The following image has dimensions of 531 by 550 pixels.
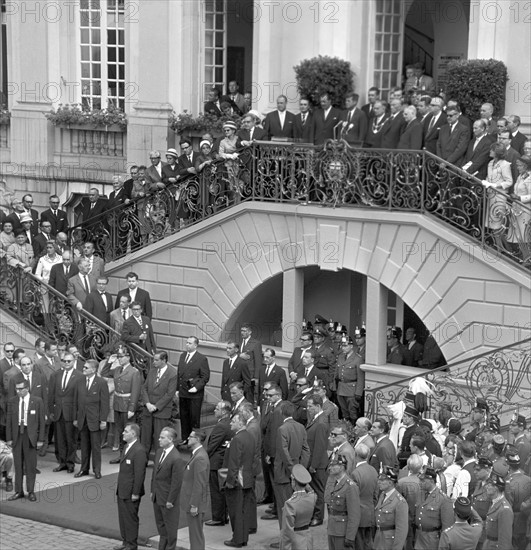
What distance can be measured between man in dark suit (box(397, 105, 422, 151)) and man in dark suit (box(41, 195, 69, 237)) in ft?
23.5

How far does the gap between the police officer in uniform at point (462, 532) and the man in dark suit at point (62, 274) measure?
10581mm

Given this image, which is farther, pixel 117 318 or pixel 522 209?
pixel 117 318

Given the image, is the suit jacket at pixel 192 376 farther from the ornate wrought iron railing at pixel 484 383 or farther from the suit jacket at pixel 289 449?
the suit jacket at pixel 289 449

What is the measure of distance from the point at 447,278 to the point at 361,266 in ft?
5.23

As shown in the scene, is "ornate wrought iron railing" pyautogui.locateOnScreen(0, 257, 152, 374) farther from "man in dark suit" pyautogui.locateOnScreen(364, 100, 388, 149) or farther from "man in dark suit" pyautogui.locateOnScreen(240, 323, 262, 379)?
"man in dark suit" pyautogui.locateOnScreen(364, 100, 388, 149)

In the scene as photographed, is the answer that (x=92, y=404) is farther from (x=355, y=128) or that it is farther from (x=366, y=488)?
(x=355, y=128)

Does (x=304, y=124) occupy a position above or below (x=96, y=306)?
above

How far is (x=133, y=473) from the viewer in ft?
56.4

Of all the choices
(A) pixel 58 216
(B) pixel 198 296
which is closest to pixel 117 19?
(A) pixel 58 216

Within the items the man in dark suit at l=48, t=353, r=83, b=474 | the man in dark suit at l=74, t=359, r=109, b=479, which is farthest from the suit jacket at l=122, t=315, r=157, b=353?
the man in dark suit at l=74, t=359, r=109, b=479

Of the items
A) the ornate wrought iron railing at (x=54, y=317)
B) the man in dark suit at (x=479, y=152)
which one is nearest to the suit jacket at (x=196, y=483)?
the ornate wrought iron railing at (x=54, y=317)

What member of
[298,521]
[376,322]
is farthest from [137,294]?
[298,521]

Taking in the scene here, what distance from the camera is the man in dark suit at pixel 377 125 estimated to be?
22188mm

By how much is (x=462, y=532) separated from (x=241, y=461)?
3.80m
